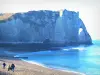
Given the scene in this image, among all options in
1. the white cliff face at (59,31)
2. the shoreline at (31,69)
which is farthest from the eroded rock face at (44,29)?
the shoreline at (31,69)

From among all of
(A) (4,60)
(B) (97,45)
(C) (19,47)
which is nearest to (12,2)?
(C) (19,47)

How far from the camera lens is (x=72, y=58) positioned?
1624 mm

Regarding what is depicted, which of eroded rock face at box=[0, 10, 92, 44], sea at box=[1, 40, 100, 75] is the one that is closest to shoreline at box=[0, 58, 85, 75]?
sea at box=[1, 40, 100, 75]

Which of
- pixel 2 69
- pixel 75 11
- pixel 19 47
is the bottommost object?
pixel 2 69

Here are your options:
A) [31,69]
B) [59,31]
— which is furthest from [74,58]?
[31,69]

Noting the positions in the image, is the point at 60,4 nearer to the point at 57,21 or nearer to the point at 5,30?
the point at 57,21

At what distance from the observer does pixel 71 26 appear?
166 centimetres

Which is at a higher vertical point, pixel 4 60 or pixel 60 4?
A: pixel 60 4

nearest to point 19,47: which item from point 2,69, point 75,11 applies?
point 2,69

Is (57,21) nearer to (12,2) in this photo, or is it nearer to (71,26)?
(71,26)

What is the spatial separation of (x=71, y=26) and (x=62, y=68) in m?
0.36

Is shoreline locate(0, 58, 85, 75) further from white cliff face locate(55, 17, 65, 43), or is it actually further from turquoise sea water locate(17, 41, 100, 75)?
white cliff face locate(55, 17, 65, 43)

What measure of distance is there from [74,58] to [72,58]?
17 millimetres

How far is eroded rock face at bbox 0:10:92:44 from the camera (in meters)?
1.66
